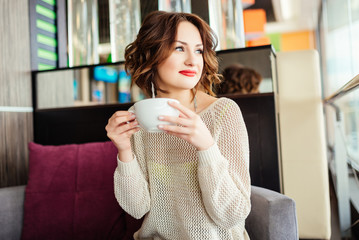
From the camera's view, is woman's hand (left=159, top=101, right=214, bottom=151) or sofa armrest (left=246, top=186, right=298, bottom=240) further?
sofa armrest (left=246, top=186, right=298, bottom=240)

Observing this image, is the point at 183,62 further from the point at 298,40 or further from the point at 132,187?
the point at 298,40

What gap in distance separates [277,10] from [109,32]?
654cm

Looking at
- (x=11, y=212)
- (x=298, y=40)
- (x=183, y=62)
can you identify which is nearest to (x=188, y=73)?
(x=183, y=62)

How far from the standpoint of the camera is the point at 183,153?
41.1 inches

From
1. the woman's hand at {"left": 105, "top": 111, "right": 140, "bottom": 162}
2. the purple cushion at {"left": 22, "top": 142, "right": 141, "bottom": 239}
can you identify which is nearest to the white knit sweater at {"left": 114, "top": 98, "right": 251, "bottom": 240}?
the woman's hand at {"left": 105, "top": 111, "right": 140, "bottom": 162}

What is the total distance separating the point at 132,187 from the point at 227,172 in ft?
1.08

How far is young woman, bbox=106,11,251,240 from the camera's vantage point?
90cm

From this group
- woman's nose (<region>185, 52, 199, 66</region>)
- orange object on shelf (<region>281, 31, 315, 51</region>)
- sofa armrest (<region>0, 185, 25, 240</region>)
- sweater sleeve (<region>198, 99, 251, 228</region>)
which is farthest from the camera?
orange object on shelf (<region>281, 31, 315, 51</region>)

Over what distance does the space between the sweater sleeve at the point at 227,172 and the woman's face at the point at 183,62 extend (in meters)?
0.13

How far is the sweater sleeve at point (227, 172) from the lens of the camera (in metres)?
0.88

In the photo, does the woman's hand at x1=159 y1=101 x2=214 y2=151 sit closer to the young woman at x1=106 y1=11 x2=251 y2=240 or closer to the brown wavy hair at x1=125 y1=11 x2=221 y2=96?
the young woman at x1=106 y1=11 x2=251 y2=240

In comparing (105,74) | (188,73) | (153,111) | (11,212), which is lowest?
(11,212)

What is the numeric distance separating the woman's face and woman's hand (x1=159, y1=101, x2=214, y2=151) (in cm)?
23

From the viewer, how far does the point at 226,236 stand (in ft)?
3.25
